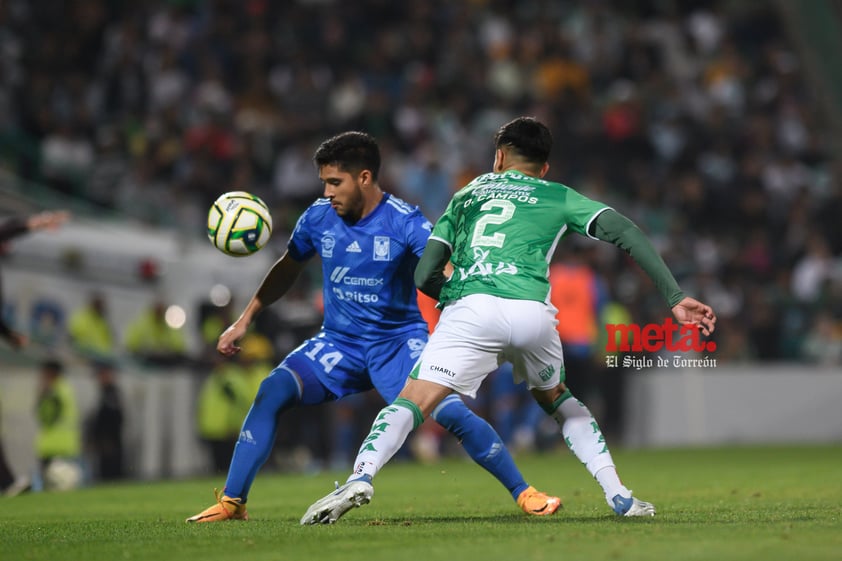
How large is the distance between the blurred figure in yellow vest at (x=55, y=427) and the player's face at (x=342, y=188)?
6.89 meters

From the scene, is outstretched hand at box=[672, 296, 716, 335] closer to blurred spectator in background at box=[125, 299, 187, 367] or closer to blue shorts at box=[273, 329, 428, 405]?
blue shorts at box=[273, 329, 428, 405]

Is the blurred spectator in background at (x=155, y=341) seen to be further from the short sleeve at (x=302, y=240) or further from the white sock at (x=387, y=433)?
the white sock at (x=387, y=433)

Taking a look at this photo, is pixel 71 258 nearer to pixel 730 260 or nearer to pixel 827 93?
pixel 730 260

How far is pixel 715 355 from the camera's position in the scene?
59.0ft

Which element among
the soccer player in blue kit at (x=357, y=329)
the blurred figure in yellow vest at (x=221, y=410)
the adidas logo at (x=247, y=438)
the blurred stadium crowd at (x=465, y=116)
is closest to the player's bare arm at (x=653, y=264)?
the soccer player in blue kit at (x=357, y=329)

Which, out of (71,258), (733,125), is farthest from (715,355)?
(71,258)

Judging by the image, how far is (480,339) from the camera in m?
6.92

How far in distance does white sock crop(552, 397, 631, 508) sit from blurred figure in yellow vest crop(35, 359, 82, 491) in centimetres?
751

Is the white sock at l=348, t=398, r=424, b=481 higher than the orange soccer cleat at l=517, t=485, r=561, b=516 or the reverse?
higher

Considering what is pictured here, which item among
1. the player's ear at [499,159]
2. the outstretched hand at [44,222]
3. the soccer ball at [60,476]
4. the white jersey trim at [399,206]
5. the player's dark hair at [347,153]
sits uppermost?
the player's dark hair at [347,153]

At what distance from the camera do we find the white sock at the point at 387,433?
22.5ft

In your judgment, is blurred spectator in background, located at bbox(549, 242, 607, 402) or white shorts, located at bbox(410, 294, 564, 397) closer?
white shorts, located at bbox(410, 294, 564, 397)

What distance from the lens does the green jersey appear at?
7039 mm

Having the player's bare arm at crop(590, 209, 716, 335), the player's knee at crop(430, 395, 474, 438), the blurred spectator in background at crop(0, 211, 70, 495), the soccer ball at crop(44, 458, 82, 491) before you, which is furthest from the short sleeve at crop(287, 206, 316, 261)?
the soccer ball at crop(44, 458, 82, 491)
